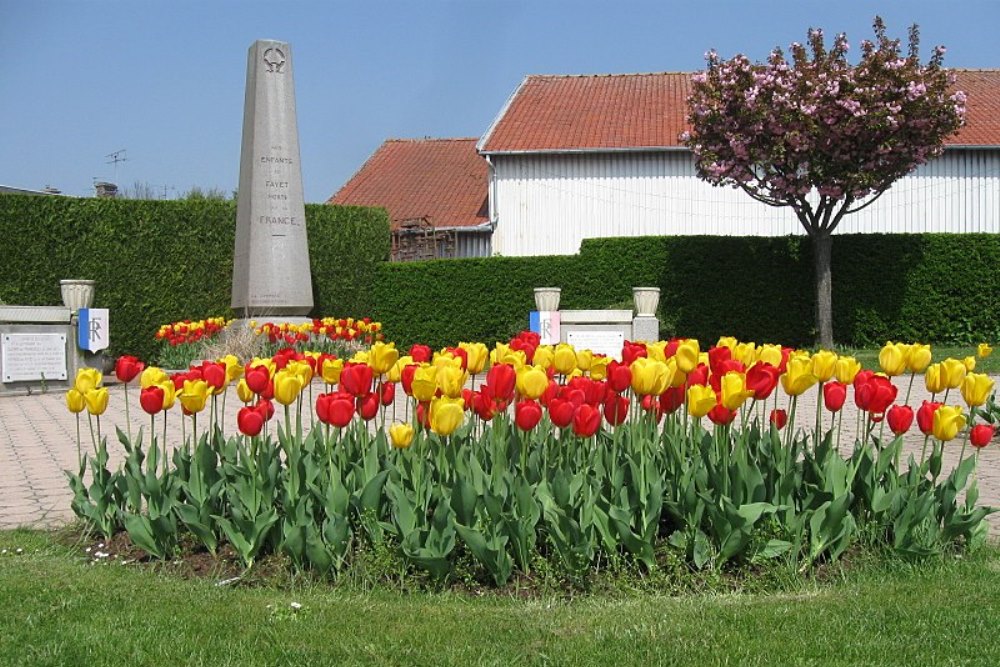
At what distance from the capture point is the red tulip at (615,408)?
14.5ft

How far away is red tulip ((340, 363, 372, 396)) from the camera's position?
4.41 meters

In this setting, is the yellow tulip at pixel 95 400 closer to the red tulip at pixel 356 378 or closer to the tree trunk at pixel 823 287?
A: the red tulip at pixel 356 378

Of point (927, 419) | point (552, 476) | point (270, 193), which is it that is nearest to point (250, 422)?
point (552, 476)

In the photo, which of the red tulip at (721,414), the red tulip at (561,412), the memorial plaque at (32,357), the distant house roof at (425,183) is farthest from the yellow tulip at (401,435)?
the distant house roof at (425,183)

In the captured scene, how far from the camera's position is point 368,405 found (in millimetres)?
4559

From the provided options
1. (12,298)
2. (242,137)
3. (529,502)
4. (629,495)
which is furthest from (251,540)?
(12,298)

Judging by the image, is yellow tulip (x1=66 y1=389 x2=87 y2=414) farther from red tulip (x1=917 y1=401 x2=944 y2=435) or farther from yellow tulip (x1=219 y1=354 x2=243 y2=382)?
red tulip (x1=917 y1=401 x2=944 y2=435)

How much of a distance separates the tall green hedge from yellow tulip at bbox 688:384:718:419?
51.7 ft

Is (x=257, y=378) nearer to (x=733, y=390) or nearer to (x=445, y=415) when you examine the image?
(x=445, y=415)

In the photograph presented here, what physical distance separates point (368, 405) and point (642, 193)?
2360 cm

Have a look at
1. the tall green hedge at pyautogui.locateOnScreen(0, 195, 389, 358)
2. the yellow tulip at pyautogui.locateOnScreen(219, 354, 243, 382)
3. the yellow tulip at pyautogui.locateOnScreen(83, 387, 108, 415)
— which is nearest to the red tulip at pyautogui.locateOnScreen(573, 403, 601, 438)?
the yellow tulip at pyautogui.locateOnScreen(219, 354, 243, 382)

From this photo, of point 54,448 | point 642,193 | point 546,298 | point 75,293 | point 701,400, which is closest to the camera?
point 701,400

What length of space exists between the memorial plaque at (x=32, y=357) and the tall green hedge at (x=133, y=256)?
11.3 feet

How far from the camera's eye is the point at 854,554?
4457mm
